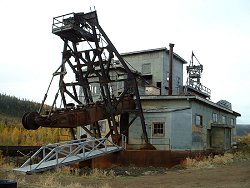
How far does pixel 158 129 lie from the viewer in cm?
2198

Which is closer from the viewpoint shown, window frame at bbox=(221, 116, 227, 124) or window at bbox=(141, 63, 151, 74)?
window frame at bbox=(221, 116, 227, 124)

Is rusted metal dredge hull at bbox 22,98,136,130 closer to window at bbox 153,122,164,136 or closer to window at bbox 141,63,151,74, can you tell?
window at bbox 153,122,164,136

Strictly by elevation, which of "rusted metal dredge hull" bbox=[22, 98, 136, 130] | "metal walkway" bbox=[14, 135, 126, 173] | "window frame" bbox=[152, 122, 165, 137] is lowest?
"metal walkway" bbox=[14, 135, 126, 173]

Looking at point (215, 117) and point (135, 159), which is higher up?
point (215, 117)

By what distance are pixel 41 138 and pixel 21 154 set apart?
20.8 metres

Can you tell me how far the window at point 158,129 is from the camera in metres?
21.8

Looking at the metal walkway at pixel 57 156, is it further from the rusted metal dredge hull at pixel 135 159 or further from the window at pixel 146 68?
the window at pixel 146 68

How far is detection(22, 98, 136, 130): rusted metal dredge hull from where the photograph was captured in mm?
15586

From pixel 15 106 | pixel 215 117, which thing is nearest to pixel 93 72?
pixel 215 117

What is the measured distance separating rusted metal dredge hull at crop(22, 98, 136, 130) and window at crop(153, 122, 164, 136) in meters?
2.56

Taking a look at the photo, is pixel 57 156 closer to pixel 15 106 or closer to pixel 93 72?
pixel 93 72

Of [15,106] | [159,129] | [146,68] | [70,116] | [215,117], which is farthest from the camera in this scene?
[15,106]

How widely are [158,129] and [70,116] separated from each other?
707cm

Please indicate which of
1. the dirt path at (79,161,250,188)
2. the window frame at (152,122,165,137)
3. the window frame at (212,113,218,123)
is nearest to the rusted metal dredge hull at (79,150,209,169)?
the window frame at (152,122,165,137)
